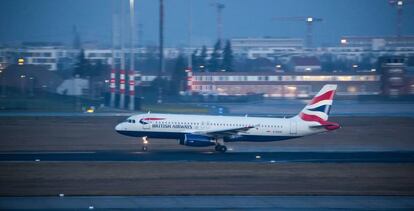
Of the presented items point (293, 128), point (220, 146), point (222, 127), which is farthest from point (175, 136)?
point (293, 128)

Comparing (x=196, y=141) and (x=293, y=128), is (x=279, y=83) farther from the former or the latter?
(x=196, y=141)

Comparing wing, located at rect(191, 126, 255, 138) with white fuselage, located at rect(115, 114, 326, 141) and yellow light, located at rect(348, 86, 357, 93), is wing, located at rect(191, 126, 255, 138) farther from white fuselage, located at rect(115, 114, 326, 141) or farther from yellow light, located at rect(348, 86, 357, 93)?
yellow light, located at rect(348, 86, 357, 93)

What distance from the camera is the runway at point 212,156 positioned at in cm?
3491

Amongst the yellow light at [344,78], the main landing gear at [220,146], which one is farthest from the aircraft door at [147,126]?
the yellow light at [344,78]

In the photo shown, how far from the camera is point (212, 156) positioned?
3712cm

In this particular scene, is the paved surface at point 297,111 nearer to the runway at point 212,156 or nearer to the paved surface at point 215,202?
the runway at point 212,156

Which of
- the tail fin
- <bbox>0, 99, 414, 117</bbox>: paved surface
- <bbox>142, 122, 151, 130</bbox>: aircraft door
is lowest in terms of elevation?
<bbox>0, 99, 414, 117</bbox>: paved surface

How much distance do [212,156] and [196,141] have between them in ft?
6.50

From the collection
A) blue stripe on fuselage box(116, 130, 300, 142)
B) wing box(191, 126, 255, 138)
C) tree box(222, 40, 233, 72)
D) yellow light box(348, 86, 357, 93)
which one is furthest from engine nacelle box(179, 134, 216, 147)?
tree box(222, 40, 233, 72)

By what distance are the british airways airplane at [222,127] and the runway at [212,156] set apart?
110 centimetres

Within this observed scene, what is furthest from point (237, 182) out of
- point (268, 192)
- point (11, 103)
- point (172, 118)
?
point (11, 103)

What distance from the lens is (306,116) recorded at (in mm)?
41094

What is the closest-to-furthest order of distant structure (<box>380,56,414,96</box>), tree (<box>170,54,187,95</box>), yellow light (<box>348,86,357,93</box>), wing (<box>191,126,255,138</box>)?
1. wing (<box>191,126,255,138</box>)
2. distant structure (<box>380,56,414,96</box>)
3. tree (<box>170,54,187,95</box>)
4. yellow light (<box>348,86,357,93</box>)

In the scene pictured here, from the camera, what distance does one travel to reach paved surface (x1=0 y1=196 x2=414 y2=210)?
72.3ft
